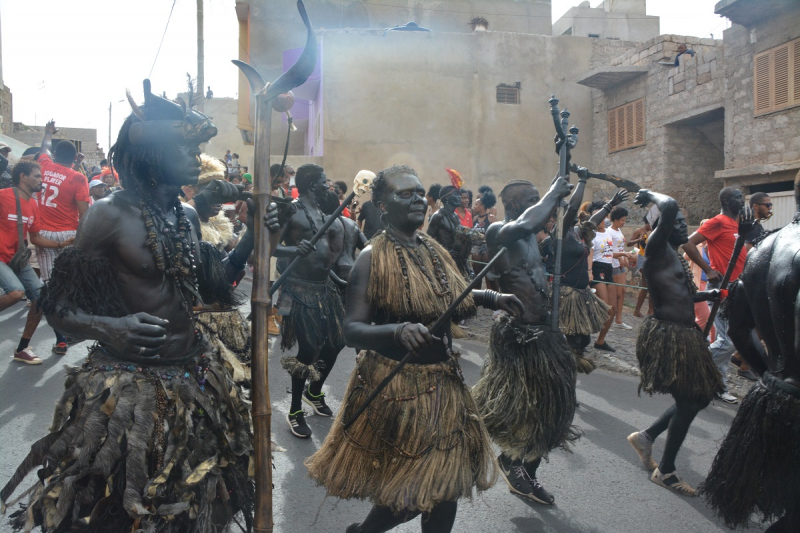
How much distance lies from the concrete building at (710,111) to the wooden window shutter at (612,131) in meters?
0.03

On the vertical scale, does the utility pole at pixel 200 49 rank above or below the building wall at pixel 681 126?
above

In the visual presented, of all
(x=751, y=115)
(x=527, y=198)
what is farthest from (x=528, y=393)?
(x=751, y=115)

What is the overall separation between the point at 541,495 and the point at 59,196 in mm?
6605

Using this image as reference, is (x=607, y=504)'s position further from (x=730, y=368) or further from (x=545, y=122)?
(x=545, y=122)

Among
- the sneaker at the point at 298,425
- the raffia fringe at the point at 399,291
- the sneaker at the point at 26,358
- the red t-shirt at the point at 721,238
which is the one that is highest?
the red t-shirt at the point at 721,238

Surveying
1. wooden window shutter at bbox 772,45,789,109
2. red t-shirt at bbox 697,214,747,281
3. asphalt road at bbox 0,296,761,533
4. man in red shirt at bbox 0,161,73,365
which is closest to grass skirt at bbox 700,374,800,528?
asphalt road at bbox 0,296,761,533

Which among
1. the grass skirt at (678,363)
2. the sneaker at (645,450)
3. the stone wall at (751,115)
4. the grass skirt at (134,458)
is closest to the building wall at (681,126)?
the stone wall at (751,115)

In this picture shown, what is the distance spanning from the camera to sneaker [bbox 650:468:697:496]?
4.38 meters

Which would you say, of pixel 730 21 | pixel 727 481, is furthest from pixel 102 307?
pixel 730 21

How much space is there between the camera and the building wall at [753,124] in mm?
12461

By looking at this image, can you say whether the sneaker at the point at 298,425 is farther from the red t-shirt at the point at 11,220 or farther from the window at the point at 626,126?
the window at the point at 626,126

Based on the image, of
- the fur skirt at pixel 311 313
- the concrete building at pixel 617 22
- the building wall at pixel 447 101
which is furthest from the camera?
the concrete building at pixel 617 22

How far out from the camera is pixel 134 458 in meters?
2.40

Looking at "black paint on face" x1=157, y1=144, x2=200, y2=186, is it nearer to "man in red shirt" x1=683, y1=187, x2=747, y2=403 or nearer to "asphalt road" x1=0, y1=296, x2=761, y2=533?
"asphalt road" x1=0, y1=296, x2=761, y2=533
